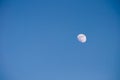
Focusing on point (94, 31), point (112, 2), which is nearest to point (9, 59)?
point (94, 31)

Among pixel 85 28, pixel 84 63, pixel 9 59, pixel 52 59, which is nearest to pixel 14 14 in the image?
pixel 9 59

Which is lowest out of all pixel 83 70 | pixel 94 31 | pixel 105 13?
pixel 83 70

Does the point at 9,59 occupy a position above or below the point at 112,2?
below

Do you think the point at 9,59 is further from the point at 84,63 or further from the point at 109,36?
the point at 109,36

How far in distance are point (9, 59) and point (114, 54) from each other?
131cm

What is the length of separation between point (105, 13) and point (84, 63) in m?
0.69

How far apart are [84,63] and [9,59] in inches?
36.9

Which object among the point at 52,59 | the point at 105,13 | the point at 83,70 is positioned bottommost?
the point at 83,70

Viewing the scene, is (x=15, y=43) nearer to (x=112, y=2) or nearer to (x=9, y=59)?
(x=9, y=59)

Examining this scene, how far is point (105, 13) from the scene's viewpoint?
8.27 ft

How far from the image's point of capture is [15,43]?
8.15ft

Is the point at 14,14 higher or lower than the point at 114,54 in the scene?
higher

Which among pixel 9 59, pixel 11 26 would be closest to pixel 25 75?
pixel 9 59

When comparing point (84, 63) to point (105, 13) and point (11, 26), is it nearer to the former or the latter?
point (105, 13)
